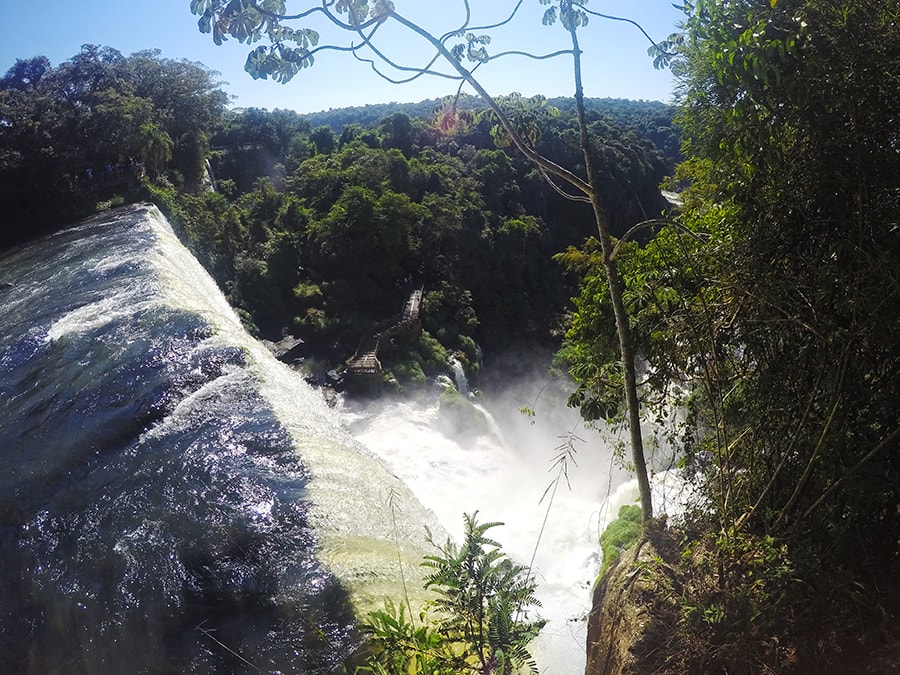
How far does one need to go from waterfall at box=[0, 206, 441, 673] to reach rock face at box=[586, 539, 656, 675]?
1192 mm

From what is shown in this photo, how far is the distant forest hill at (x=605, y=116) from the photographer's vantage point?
42.3 metres

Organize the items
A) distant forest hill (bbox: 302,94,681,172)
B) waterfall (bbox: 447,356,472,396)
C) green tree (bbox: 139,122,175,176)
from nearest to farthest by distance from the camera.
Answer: waterfall (bbox: 447,356,472,396)
green tree (bbox: 139,122,175,176)
distant forest hill (bbox: 302,94,681,172)

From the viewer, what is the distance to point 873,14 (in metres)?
2.16

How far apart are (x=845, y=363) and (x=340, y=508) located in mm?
3476

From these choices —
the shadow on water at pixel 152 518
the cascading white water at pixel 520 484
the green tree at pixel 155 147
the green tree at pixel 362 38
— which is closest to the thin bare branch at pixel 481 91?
the green tree at pixel 362 38

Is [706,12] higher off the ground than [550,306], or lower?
higher

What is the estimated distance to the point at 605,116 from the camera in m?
40.7

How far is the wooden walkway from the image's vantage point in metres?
13.7

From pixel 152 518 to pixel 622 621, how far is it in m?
3.37

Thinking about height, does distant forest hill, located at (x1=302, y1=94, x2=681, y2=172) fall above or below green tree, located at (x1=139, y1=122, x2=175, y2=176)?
above

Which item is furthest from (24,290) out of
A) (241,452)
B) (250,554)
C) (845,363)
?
(845,363)

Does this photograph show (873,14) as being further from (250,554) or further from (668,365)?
(250,554)

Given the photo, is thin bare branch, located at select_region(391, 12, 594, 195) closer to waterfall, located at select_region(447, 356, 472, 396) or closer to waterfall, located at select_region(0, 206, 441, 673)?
waterfall, located at select_region(0, 206, 441, 673)

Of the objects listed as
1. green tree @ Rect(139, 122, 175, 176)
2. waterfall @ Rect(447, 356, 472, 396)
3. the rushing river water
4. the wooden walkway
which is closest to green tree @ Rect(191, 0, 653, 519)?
the rushing river water
